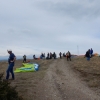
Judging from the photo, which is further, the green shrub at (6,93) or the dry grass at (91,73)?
the dry grass at (91,73)

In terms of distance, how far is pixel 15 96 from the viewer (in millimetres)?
9539

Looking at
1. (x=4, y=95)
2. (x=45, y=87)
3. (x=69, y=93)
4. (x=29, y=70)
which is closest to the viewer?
(x=4, y=95)

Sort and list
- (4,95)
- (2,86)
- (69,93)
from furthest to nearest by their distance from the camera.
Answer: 1. (69,93)
2. (2,86)
3. (4,95)

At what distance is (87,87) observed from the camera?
44.1 ft

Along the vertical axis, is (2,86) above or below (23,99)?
above

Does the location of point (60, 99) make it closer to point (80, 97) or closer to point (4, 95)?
point (80, 97)

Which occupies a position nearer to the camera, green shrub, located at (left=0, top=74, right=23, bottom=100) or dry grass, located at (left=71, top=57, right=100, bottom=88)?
green shrub, located at (left=0, top=74, right=23, bottom=100)

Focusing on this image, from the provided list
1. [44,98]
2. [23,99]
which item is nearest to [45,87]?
[44,98]

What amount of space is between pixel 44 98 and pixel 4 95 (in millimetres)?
2692

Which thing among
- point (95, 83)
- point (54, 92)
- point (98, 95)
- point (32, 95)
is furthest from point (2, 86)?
point (95, 83)

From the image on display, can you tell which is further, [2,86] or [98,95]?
[98,95]

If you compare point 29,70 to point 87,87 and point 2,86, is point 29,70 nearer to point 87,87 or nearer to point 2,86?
point 87,87

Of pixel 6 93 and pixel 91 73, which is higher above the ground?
pixel 91 73

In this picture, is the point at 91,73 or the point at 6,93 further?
the point at 91,73
